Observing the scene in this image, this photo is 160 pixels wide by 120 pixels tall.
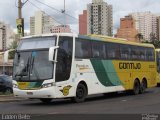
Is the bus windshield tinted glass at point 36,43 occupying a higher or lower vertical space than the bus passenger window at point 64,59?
higher

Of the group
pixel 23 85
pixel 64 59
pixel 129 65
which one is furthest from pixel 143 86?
pixel 23 85

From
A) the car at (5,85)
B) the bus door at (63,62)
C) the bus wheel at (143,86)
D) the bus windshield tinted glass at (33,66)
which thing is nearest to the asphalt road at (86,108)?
the bus door at (63,62)

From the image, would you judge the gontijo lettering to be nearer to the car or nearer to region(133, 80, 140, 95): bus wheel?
region(133, 80, 140, 95): bus wheel

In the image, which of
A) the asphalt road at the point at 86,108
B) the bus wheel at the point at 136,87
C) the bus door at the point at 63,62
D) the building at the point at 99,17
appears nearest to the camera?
the asphalt road at the point at 86,108

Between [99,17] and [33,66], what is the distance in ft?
123

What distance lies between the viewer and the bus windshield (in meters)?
20.5

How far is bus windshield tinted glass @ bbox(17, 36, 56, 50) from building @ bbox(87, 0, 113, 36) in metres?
31.6

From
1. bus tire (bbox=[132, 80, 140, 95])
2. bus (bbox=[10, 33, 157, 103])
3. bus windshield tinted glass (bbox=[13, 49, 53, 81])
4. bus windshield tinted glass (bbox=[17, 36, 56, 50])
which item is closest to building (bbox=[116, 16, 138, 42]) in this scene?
bus tire (bbox=[132, 80, 140, 95])

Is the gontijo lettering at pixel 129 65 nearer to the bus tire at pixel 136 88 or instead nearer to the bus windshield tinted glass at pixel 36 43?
the bus tire at pixel 136 88

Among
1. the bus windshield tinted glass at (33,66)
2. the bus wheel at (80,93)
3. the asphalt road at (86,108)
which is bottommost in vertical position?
the asphalt road at (86,108)

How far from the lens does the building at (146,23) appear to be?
84062 mm

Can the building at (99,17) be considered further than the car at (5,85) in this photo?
Yes

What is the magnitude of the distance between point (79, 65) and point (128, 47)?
646 centimetres

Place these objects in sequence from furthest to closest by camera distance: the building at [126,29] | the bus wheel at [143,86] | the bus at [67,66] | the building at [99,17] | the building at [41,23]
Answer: the building at [126,29] → the building at [99,17] → the building at [41,23] → the bus wheel at [143,86] → the bus at [67,66]
